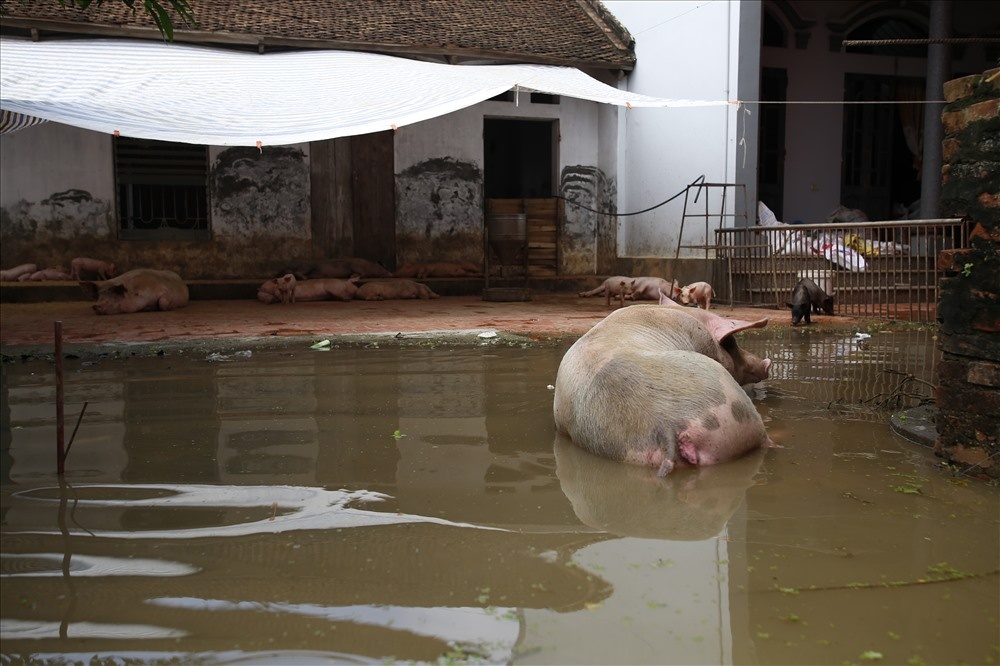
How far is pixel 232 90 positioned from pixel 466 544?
7519mm

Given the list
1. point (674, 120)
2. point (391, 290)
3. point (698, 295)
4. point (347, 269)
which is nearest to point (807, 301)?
point (698, 295)

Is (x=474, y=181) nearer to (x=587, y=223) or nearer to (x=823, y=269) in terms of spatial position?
(x=587, y=223)

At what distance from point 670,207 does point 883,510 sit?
421 inches

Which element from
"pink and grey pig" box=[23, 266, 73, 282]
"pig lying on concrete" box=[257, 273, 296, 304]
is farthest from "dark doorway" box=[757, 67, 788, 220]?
"pink and grey pig" box=[23, 266, 73, 282]

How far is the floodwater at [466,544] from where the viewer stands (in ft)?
7.30

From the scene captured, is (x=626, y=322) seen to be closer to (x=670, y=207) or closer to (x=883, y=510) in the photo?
(x=883, y=510)

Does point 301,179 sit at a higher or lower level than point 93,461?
higher

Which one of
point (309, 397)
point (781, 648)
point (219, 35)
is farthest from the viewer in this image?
point (219, 35)

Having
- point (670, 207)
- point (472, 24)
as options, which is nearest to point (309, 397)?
point (670, 207)

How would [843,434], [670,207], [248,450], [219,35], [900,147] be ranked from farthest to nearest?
[900,147] → [670,207] → [219,35] → [843,434] → [248,450]

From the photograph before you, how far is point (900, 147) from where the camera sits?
16.6 metres

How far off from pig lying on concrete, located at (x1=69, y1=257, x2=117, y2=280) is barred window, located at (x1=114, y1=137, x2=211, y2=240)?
2.59 ft

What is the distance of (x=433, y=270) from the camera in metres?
13.8

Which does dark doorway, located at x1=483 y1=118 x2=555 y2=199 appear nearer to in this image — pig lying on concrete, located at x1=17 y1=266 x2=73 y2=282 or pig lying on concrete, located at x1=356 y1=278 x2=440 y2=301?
pig lying on concrete, located at x1=356 y1=278 x2=440 y2=301
